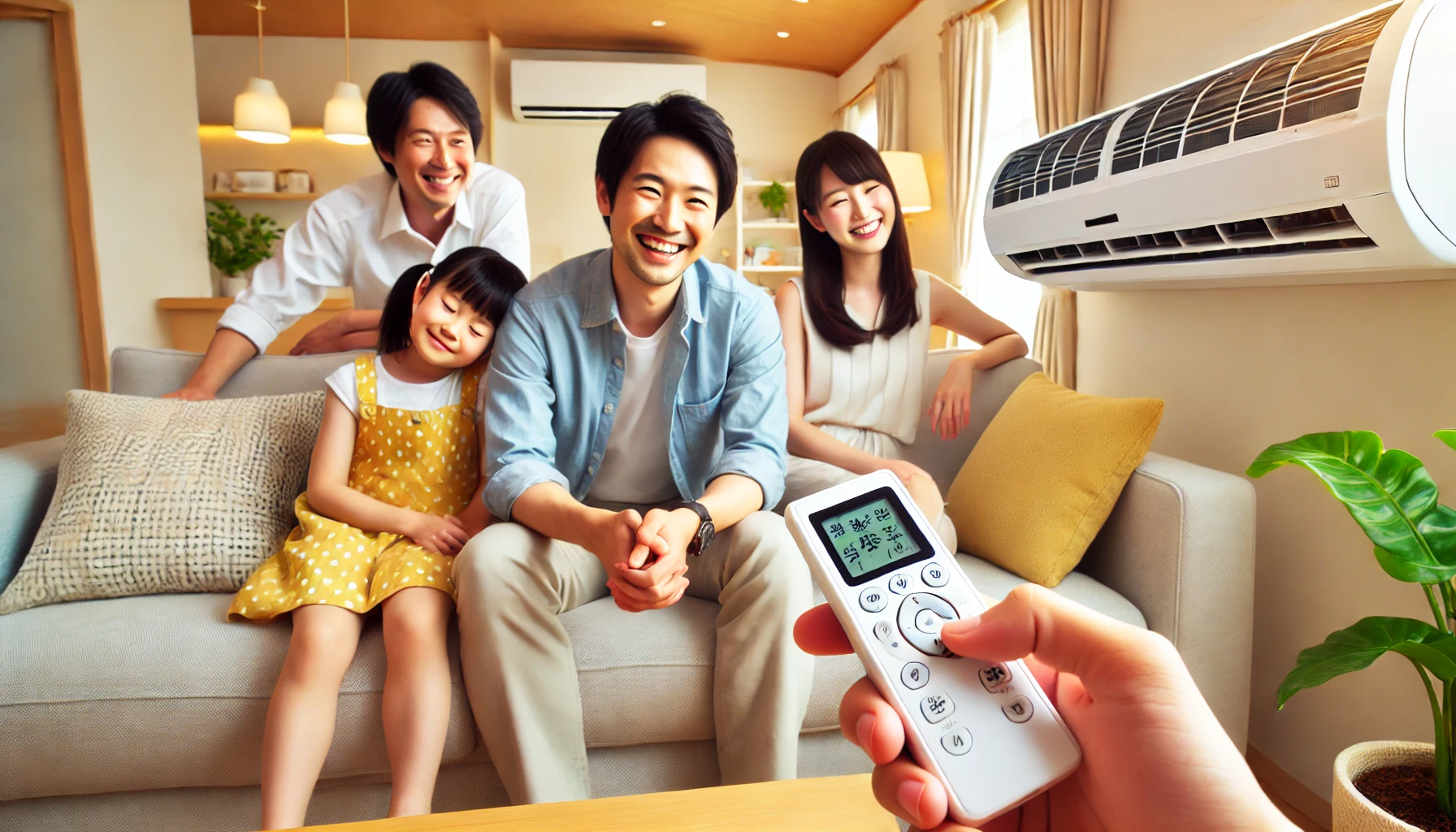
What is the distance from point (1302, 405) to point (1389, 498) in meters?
0.62

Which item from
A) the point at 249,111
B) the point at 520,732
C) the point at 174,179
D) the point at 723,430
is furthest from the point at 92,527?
the point at 249,111

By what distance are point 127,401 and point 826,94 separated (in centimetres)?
585

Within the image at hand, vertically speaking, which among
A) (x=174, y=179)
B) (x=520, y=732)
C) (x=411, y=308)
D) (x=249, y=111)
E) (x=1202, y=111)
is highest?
(x=249, y=111)

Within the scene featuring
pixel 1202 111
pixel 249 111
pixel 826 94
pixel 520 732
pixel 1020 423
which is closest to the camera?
pixel 520 732

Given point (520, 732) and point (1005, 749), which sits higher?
point (1005, 749)

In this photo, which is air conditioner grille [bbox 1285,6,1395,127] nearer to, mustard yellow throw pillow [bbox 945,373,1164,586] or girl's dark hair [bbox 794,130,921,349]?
mustard yellow throw pillow [bbox 945,373,1164,586]

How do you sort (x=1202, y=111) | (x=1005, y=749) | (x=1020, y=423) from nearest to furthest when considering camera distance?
(x=1005, y=749) → (x=1202, y=111) → (x=1020, y=423)

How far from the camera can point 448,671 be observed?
122 cm

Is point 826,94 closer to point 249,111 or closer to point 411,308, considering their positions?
point 249,111

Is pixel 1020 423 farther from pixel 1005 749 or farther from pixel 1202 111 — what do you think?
pixel 1005 749

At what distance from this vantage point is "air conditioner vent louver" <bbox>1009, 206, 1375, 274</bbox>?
1.14 meters

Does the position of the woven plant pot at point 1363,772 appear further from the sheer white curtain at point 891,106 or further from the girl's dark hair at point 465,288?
the sheer white curtain at point 891,106

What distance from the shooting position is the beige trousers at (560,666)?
Result: 1156 millimetres

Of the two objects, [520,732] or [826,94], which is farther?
[826,94]
